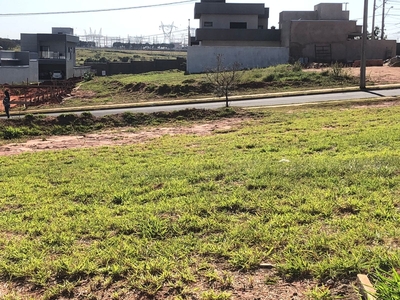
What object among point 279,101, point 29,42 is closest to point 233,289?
point 279,101

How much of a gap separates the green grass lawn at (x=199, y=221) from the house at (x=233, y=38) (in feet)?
127

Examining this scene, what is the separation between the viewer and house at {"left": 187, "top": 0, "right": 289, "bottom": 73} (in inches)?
2115

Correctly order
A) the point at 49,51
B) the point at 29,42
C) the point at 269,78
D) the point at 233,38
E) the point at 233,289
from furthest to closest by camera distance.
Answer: the point at 49,51
the point at 29,42
the point at 233,38
the point at 269,78
the point at 233,289

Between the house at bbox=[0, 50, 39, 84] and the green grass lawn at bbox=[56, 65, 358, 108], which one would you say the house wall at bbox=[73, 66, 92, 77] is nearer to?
the house at bbox=[0, 50, 39, 84]

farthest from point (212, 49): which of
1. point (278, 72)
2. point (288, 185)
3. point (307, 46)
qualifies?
point (288, 185)

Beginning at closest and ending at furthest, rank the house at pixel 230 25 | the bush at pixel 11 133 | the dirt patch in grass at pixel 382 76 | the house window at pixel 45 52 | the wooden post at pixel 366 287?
the wooden post at pixel 366 287 → the bush at pixel 11 133 → the dirt patch in grass at pixel 382 76 → the house at pixel 230 25 → the house window at pixel 45 52

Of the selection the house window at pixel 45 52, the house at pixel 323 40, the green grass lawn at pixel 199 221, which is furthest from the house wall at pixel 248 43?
the green grass lawn at pixel 199 221

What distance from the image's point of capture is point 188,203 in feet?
20.5

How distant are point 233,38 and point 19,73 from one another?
29.7 metres

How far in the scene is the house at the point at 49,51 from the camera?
65.2 m

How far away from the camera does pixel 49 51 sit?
68812 mm

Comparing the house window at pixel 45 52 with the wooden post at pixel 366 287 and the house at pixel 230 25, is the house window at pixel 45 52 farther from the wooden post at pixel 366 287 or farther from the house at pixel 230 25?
the wooden post at pixel 366 287

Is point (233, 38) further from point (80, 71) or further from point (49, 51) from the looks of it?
point (49, 51)

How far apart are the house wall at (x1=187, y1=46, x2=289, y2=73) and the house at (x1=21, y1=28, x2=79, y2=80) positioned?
23164 mm
